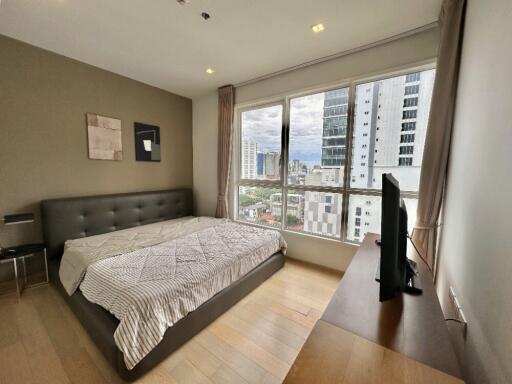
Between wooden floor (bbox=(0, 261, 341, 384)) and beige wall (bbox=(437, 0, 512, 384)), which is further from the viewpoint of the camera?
wooden floor (bbox=(0, 261, 341, 384))

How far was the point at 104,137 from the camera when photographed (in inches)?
107

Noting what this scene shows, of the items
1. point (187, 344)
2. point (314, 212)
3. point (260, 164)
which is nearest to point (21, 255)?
point (187, 344)

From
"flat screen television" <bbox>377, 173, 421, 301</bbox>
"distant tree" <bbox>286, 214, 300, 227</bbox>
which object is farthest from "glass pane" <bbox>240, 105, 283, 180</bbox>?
"flat screen television" <bbox>377, 173, 421, 301</bbox>

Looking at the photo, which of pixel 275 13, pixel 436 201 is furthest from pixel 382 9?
pixel 436 201

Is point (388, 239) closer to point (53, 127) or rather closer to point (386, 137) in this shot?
point (386, 137)

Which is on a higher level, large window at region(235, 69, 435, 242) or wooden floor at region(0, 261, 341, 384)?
large window at region(235, 69, 435, 242)

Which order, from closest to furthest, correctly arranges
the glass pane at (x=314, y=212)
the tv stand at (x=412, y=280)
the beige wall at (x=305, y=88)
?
the tv stand at (x=412, y=280) < the beige wall at (x=305, y=88) < the glass pane at (x=314, y=212)

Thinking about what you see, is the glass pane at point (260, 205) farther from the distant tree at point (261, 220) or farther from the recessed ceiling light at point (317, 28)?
the recessed ceiling light at point (317, 28)

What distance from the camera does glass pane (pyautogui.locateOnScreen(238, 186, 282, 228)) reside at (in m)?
3.20

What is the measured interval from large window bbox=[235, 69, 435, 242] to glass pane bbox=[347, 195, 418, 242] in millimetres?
10

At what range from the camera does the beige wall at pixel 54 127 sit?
2105mm

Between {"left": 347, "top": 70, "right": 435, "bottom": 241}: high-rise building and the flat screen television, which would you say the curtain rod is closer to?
{"left": 347, "top": 70, "right": 435, "bottom": 241}: high-rise building

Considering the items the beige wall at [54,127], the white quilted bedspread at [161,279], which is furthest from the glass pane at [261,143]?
the beige wall at [54,127]

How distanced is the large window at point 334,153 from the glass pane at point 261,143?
0.01 meters
